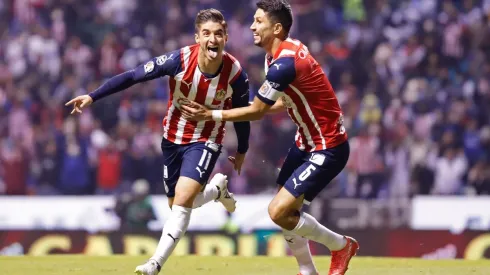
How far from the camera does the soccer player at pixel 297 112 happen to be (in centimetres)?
969

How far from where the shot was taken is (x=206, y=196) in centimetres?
1130

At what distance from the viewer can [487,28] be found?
21516 millimetres

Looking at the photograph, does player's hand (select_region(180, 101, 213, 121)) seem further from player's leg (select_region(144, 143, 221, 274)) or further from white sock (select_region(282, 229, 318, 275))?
white sock (select_region(282, 229, 318, 275))

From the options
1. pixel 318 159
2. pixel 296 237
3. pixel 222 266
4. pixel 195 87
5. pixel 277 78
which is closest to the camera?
pixel 277 78

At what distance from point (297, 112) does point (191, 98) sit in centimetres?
115

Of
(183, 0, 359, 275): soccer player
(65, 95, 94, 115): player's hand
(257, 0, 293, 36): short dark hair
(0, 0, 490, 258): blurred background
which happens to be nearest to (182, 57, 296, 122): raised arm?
(183, 0, 359, 275): soccer player

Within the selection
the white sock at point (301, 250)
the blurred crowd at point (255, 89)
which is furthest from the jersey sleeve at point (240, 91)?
the blurred crowd at point (255, 89)

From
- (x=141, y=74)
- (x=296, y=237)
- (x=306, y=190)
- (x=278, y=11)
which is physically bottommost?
(x=296, y=237)

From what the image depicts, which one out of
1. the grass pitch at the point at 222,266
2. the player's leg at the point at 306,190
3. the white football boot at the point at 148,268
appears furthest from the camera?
the grass pitch at the point at 222,266

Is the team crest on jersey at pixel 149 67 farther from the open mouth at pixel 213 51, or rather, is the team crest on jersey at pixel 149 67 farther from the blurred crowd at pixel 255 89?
the blurred crowd at pixel 255 89

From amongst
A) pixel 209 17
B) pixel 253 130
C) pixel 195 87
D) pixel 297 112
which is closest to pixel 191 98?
pixel 195 87

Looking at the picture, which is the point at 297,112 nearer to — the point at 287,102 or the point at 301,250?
the point at 287,102

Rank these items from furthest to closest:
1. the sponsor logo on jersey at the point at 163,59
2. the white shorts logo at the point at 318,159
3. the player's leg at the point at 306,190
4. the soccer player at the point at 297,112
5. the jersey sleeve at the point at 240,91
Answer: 1. the jersey sleeve at the point at 240,91
2. the sponsor logo on jersey at the point at 163,59
3. the white shorts logo at the point at 318,159
4. the player's leg at the point at 306,190
5. the soccer player at the point at 297,112

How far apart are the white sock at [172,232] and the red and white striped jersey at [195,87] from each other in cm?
89
